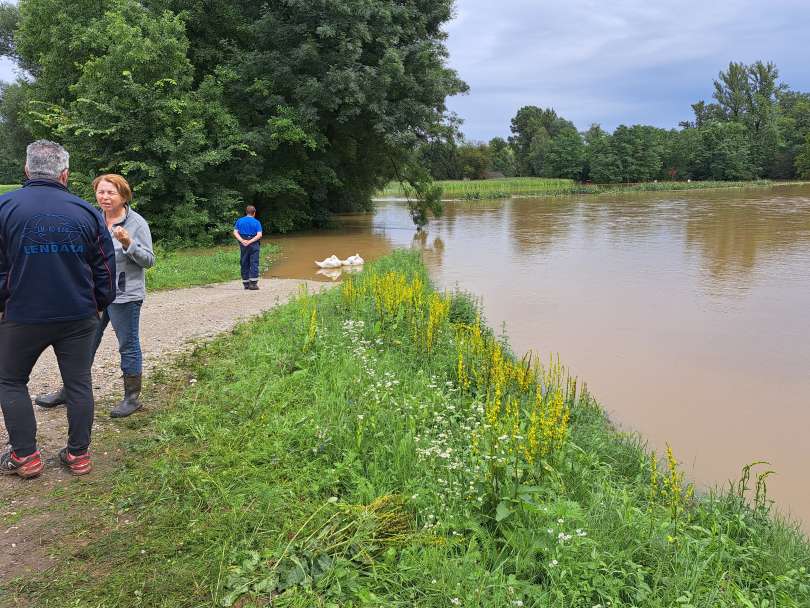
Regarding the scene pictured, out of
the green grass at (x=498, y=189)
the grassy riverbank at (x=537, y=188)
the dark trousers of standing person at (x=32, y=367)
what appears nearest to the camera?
the dark trousers of standing person at (x=32, y=367)

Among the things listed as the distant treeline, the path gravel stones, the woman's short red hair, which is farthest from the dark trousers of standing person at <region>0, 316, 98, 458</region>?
the distant treeline

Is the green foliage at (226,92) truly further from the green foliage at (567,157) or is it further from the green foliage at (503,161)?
the green foliage at (503,161)

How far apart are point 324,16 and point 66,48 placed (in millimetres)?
9236

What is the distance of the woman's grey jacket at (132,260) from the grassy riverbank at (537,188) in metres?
49.8

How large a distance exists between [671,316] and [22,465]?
1033 centimetres

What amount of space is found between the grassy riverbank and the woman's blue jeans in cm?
4986

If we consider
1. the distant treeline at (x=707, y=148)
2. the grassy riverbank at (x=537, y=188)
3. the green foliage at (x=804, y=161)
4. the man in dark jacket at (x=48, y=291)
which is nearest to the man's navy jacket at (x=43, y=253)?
the man in dark jacket at (x=48, y=291)

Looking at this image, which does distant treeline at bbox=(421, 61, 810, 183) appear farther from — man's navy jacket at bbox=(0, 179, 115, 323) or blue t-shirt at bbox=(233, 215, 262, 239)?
man's navy jacket at bbox=(0, 179, 115, 323)

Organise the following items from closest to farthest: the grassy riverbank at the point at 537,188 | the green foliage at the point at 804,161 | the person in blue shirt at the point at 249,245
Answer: the person in blue shirt at the point at 249,245, the grassy riverbank at the point at 537,188, the green foliage at the point at 804,161

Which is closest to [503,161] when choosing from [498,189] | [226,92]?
[498,189]

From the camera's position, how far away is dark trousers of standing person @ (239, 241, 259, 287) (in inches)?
457

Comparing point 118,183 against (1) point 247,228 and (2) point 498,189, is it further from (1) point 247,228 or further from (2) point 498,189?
(2) point 498,189

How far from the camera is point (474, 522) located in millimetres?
3354

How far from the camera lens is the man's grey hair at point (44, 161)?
11.7ft
